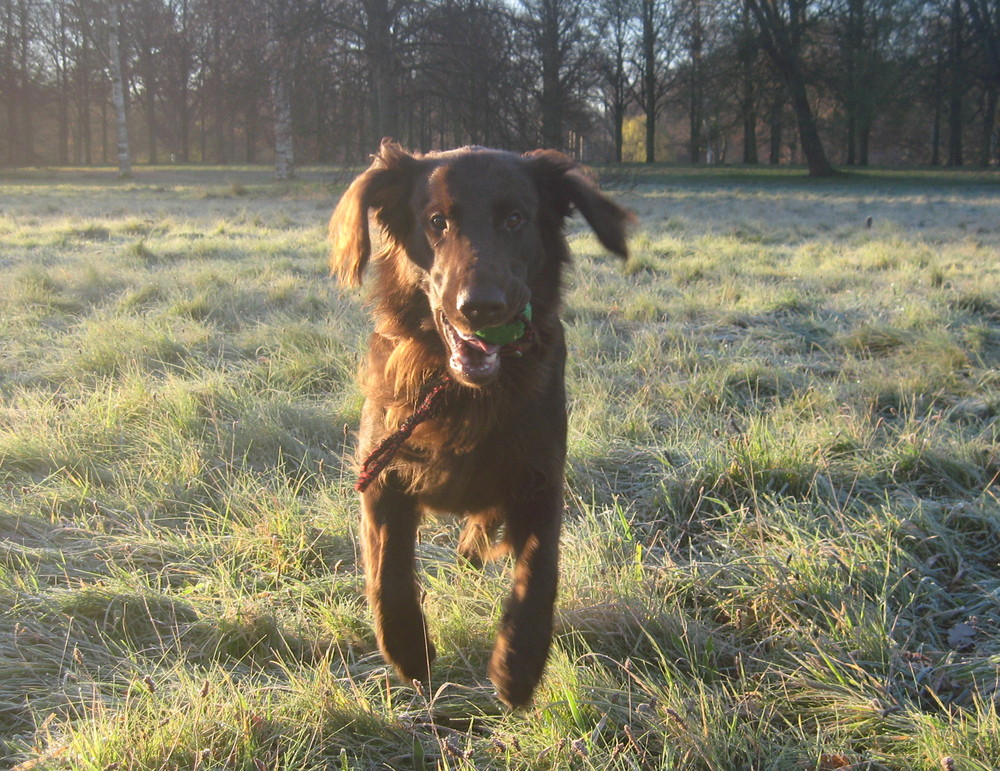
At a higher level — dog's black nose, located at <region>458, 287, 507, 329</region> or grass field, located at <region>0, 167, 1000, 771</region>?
dog's black nose, located at <region>458, 287, 507, 329</region>

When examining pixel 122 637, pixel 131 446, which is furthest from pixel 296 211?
pixel 122 637

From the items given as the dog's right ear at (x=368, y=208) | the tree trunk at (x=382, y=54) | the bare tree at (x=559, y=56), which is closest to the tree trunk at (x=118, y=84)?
the tree trunk at (x=382, y=54)

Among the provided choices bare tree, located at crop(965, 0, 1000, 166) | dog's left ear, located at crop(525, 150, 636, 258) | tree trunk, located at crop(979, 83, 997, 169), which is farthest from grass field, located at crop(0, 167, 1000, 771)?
tree trunk, located at crop(979, 83, 997, 169)

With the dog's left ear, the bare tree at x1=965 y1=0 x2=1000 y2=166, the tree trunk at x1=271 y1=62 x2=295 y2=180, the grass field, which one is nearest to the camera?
the grass field

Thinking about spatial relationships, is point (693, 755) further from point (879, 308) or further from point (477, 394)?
point (879, 308)

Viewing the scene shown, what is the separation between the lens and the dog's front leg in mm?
1758

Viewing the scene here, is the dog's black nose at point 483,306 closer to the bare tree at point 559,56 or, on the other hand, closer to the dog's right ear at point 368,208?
the dog's right ear at point 368,208

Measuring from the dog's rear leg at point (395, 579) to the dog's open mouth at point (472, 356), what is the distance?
40cm

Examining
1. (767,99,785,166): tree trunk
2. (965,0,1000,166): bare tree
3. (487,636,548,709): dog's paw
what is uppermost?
(965,0,1000,166): bare tree

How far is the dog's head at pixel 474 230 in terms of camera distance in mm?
1906

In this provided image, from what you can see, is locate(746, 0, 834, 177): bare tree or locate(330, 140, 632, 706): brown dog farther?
locate(746, 0, 834, 177): bare tree

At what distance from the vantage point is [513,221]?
7.20 feet

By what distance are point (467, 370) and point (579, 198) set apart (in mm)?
789

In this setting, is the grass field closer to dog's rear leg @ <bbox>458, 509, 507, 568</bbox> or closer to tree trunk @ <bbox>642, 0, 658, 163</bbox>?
Answer: dog's rear leg @ <bbox>458, 509, 507, 568</bbox>
